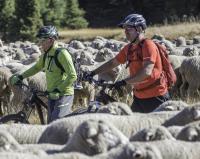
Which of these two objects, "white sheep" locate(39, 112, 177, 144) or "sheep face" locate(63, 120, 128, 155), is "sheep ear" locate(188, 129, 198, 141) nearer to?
"sheep face" locate(63, 120, 128, 155)

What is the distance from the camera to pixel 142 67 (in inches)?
343

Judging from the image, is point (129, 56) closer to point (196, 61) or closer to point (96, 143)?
point (96, 143)

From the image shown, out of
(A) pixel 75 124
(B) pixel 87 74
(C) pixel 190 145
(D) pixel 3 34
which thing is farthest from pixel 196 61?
(D) pixel 3 34

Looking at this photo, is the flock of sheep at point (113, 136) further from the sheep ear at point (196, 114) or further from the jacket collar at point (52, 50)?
the jacket collar at point (52, 50)

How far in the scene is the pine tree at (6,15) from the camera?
188ft

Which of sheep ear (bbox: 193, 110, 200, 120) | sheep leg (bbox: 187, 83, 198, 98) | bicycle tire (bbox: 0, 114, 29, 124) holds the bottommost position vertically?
sheep leg (bbox: 187, 83, 198, 98)

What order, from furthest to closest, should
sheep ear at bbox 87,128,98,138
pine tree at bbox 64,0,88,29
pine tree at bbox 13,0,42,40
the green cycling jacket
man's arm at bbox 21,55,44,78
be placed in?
1. pine tree at bbox 64,0,88,29
2. pine tree at bbox 13,0,42,40
3. man's arm at bbox 21,55,44,78
4. the green cycling jacket
5. sheep ear at bbox 87,128,98,138

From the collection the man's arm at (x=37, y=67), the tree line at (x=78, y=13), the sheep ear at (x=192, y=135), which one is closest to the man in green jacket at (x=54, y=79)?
the man's arm at (x=37, y=67)

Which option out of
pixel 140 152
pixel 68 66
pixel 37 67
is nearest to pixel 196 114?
pixel 68 66

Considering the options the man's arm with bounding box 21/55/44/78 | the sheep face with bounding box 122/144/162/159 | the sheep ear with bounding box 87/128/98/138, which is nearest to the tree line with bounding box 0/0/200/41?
the man's arm with bounding box 21/55/44/78

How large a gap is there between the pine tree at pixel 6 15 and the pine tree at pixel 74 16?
5675 millimetres

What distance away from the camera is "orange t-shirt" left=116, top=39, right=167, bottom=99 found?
8.73m

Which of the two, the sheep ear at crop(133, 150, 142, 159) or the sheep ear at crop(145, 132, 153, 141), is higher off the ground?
the sheep ear at crop(133, 150, 142, 159)

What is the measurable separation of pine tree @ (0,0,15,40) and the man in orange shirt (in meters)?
48.1
